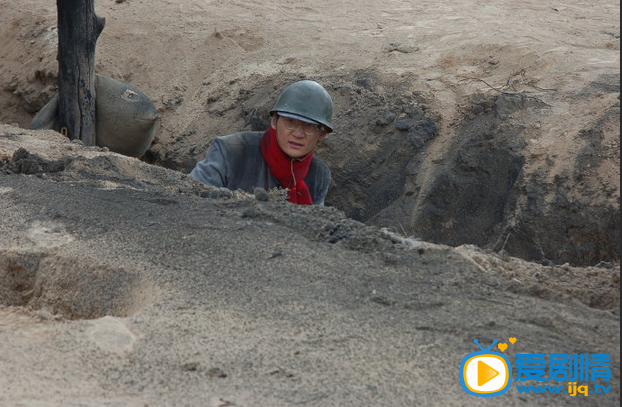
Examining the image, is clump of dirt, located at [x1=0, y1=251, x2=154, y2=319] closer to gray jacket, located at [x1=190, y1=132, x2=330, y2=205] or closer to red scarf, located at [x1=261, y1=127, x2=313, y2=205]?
gray jacket, located at [x1=190, y1=132, x2=330, y2=205]

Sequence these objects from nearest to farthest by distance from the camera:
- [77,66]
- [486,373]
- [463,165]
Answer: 1. [486,373]
2. [463,165]
3. [77,66]

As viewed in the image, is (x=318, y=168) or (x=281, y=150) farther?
(x=318, y=168)

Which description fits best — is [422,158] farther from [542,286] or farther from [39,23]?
[39,23]

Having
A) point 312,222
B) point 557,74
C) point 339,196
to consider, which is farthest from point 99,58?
point 312,222

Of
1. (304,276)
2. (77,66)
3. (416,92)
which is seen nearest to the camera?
(304,276)

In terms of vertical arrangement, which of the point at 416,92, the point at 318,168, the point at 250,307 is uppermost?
the point at 416,92

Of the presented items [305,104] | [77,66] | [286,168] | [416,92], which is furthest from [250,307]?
[77,66]

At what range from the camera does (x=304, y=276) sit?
2748 mm

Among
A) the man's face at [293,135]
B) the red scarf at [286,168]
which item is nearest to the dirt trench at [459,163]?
the red scarf at [286,168]

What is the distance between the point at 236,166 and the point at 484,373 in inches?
108

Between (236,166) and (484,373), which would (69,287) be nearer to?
(484,373)

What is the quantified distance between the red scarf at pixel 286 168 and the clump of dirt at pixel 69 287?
1.96 meters

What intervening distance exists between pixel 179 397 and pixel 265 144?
2.78 metres

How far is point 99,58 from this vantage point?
6797 millimetres
